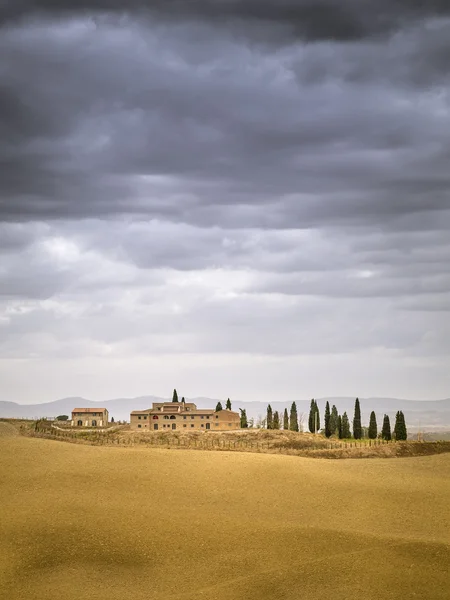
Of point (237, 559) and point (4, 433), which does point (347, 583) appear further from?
point (4, 433)

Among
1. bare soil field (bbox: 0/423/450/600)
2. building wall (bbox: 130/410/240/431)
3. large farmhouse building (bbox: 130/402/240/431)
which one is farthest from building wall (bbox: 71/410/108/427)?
bare soil field (bbox: 0/423/450/600)

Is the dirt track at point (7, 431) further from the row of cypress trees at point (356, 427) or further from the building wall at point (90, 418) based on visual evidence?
the row of cypress trees at point (356, 427)

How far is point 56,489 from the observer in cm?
5391

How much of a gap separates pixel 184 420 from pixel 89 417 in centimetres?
1607

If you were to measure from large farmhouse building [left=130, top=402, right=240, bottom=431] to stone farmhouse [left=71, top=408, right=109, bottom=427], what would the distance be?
6529mm

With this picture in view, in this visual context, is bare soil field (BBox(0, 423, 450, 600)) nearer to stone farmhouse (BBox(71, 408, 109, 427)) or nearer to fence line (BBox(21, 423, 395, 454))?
fence line (BBox(21, 423, 395, 454))

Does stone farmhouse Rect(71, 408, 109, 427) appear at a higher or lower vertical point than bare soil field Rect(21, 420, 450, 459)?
higher

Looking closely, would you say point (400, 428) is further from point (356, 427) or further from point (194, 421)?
point (194, 421)

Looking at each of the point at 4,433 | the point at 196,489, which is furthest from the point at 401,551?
the point at 4,433

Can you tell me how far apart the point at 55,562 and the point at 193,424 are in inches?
3158

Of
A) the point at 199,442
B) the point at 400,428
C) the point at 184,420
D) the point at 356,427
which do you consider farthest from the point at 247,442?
the point at 356,427

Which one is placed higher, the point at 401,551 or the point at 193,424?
the point at 193,424

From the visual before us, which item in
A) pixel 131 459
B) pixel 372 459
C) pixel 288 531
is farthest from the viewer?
pixel 372 459

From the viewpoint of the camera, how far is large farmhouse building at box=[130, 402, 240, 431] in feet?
389
